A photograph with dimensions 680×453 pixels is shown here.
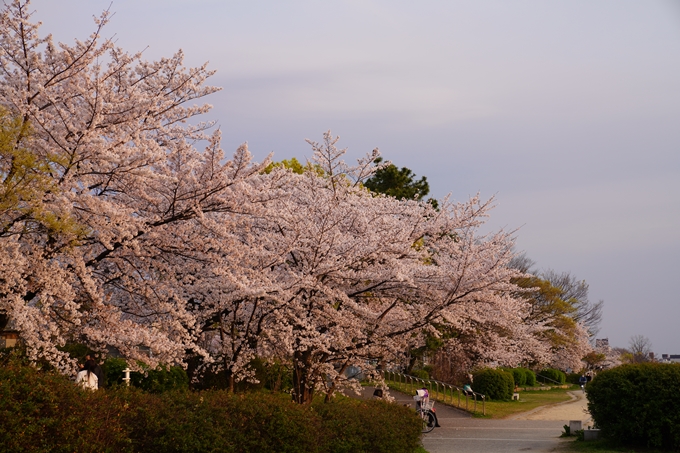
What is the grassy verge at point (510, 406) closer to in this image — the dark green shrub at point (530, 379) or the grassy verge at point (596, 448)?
the grassy verge at point (596, 448)

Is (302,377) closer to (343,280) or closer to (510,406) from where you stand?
(343,280)

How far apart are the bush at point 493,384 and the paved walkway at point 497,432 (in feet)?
16.3

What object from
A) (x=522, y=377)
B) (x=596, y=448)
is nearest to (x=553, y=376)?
(x=522, y=377)

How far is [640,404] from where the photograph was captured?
1308 centimetres

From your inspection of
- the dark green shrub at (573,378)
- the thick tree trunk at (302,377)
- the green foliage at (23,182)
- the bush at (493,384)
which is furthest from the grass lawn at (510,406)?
the dark green shrub at (573,378)

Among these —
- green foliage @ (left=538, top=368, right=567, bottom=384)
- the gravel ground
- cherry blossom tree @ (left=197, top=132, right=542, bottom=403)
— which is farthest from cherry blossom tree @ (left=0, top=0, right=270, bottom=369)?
green foliage @ (left=538, top=368, right=567, bottom=384)

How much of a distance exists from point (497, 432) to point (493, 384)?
1328 cm

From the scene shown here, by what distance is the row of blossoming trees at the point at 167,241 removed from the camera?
7.31 meters

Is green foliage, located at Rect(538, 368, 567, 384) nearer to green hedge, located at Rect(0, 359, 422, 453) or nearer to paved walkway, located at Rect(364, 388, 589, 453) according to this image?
paved walkway, located at Rect(364, 388, 589, 453)

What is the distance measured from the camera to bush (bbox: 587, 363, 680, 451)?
12.7 metres

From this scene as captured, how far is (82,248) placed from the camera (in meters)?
8.50

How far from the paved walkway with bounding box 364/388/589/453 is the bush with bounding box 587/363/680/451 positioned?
1280 mm

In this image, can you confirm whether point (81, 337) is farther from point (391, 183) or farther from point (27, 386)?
point (391, 183)

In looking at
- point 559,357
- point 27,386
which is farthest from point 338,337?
point 559,357
